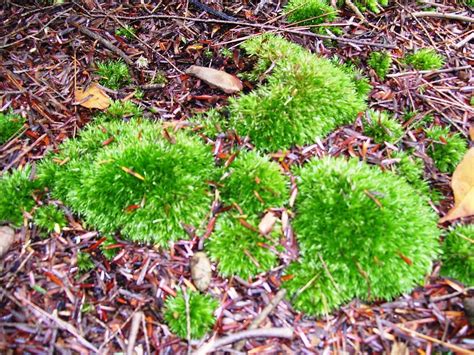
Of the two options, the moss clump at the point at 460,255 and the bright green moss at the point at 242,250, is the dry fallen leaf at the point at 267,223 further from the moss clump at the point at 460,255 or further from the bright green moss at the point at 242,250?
the moss clump at the point at 460,255

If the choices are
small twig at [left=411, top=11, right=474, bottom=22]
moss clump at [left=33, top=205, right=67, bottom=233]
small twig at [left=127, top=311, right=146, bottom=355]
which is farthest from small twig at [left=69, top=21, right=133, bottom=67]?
small twig at [left=411, top=11, right=474, bottom=22]

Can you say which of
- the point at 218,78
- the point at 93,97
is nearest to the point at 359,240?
the point at 218,78

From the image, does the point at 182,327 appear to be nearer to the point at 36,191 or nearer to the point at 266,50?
the point at 36,191

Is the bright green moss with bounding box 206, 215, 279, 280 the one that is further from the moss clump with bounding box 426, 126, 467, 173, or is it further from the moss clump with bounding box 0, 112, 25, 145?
the moss clump with bounding box 0, 112, 25, 145

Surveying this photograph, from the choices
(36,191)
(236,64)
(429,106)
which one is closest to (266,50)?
(236,64)

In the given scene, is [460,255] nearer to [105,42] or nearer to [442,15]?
[442,15]

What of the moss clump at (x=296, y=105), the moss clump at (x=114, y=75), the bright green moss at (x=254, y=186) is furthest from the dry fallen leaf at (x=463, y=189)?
the moss clump at (x=114, y=75)
